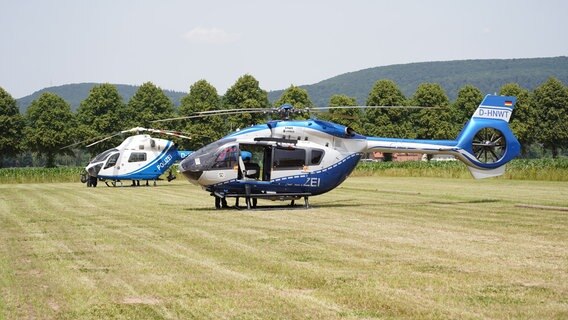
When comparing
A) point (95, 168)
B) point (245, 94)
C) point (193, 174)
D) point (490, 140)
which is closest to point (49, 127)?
point (245, 94)

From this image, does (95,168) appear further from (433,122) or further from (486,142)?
(433,122)

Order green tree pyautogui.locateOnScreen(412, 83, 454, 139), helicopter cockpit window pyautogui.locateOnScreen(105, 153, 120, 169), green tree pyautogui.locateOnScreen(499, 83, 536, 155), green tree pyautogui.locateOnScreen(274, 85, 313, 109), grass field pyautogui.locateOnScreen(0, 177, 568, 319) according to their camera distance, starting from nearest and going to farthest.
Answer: grass field pyautogui.locateOnScreen(0, 177, 568, 319) < helicopter cockpit window pyautogui.locateOnScreen(105, 153, 120, 169) < green tree pyautogui.locateOnScreen(274, 85, 313, 109) < green tree pyautogui.locateOnScreen(412, 83, 454, 139) < green tree pyautogui.locateOnScreen(499, 83, 536, 155)

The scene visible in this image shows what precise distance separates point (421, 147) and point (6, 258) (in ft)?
53.3

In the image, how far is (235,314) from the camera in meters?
8.98

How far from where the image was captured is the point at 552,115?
95875 mm

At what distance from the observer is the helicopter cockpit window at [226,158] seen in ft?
80.7

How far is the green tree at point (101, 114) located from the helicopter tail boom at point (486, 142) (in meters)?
62.2

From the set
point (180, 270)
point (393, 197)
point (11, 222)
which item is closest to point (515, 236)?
point (180, 270)

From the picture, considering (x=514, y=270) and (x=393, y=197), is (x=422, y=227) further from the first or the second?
(x=393, y=197)

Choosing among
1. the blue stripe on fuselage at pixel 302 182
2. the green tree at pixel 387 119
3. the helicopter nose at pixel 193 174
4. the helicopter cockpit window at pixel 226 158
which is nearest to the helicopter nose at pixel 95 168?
the blue stripe on fuselage at pixel 302 182

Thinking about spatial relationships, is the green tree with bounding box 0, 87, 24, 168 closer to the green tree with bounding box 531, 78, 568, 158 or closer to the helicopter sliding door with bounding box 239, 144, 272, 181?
the green tree with bounding box 531, 78, 568, 158

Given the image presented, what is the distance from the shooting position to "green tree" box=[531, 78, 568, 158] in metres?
94.5

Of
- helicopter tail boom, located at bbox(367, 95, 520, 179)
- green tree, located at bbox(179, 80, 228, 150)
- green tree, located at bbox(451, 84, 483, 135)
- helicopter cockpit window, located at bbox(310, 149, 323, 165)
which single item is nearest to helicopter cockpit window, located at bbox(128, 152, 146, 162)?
helicopter tail boom, located at bbox(367, 95, 520, 179)

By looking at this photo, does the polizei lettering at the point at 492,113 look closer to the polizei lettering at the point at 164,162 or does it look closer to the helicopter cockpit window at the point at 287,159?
the helicopter cockpit window at the point at 287,159
